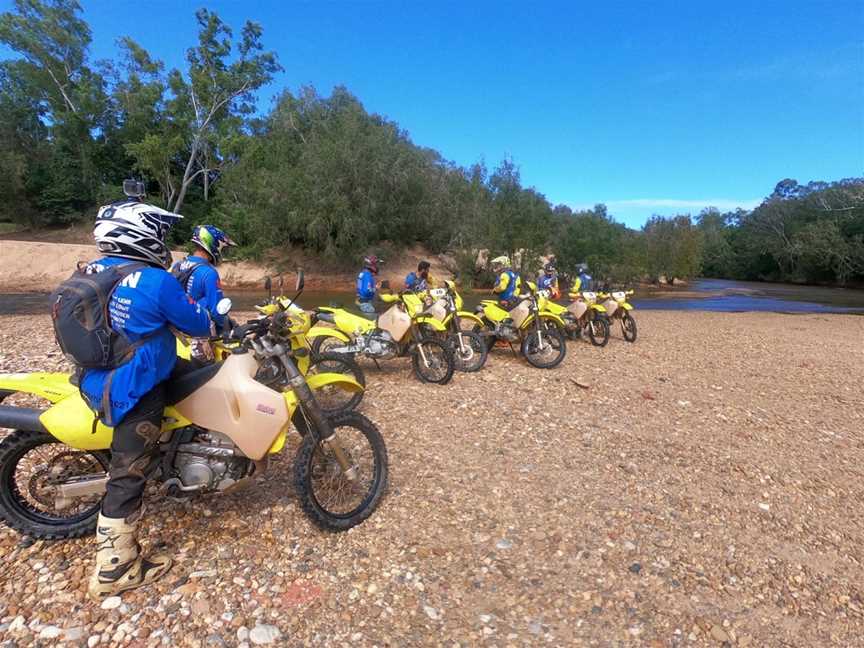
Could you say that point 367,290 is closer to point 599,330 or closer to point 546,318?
point 546,318

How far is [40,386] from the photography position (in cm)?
267

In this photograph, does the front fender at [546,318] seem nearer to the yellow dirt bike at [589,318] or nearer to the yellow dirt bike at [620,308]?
the yellow dirt bike at [589,318]

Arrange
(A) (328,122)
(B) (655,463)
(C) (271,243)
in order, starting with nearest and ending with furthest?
(B) (655,463)
(C) (271,243)
(A) (328,122)

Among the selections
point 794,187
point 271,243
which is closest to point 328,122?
point 271,243

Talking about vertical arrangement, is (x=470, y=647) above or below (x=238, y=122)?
below

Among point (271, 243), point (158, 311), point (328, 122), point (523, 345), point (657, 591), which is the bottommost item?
point (657, 591)

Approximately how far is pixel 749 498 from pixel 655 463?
2.36 ft

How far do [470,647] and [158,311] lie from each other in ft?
7.06

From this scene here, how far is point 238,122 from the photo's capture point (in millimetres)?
34531

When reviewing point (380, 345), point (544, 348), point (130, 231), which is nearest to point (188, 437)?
point (130, 231)

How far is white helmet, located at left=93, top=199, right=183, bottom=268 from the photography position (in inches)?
86.5

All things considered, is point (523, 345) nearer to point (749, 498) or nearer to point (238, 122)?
point (749, 498)

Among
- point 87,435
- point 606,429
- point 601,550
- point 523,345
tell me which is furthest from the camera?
point 523,345

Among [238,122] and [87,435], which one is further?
[238,122]
